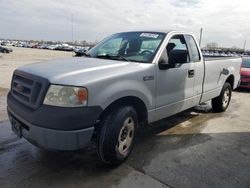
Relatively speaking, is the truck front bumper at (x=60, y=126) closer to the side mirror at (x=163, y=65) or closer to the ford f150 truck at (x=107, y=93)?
the ford f150 truck at (x=107, y=93)

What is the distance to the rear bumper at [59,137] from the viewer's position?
313 cm

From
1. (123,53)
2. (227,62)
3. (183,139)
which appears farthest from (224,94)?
(123,53)

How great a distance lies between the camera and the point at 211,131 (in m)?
5.63

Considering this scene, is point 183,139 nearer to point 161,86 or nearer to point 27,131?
point 161,86

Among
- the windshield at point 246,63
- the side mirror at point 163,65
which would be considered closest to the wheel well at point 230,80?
the side mirror at point 163,65

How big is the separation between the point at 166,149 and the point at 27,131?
2.26 meters

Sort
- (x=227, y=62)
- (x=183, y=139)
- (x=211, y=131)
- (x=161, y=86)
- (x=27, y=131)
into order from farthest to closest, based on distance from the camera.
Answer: (x=227, y=62)
(x=211, y=131)
(x=183, y=139)
(x=161, y=86)
(x=27, y=131)

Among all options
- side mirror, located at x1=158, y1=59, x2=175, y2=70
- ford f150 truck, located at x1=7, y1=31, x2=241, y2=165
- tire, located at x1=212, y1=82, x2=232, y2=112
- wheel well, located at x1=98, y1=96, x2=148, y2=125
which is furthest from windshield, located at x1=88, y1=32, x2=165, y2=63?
→ tire, located at x1=212, y1=82, x2=232, y2=112

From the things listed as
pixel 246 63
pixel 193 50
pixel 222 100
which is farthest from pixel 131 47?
pixel 246 63

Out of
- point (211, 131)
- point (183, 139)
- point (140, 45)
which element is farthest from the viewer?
point (211, 131)

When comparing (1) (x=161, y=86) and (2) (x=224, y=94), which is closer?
(1) (x=161, y=86)

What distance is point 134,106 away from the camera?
4.05 metres

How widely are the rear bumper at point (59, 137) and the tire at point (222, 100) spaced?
182 inches

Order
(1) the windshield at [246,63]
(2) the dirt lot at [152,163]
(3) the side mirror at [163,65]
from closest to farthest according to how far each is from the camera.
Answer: (2) the dirt lot at [152,163] → (3) the side mirror at [163,65] → (1) the windshield at [246,63]
